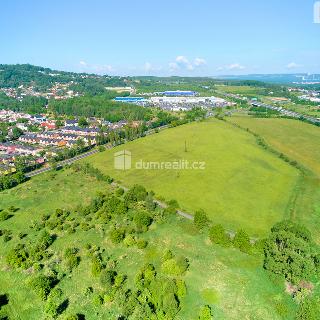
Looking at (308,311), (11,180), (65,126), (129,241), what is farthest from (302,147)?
(65,126)

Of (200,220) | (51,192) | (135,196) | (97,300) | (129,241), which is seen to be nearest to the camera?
(97,300)

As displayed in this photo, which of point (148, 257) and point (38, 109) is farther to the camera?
point (38, 109)

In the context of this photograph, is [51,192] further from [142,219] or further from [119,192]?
[142,219]

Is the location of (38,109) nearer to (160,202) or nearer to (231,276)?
(160,202)

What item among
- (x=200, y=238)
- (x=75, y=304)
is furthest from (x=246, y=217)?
(x=75, y=304)

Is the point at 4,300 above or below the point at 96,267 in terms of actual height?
below

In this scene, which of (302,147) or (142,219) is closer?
(142,219)

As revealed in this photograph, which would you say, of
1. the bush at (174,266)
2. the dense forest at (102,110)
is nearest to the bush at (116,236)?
the bush at (174,266)
